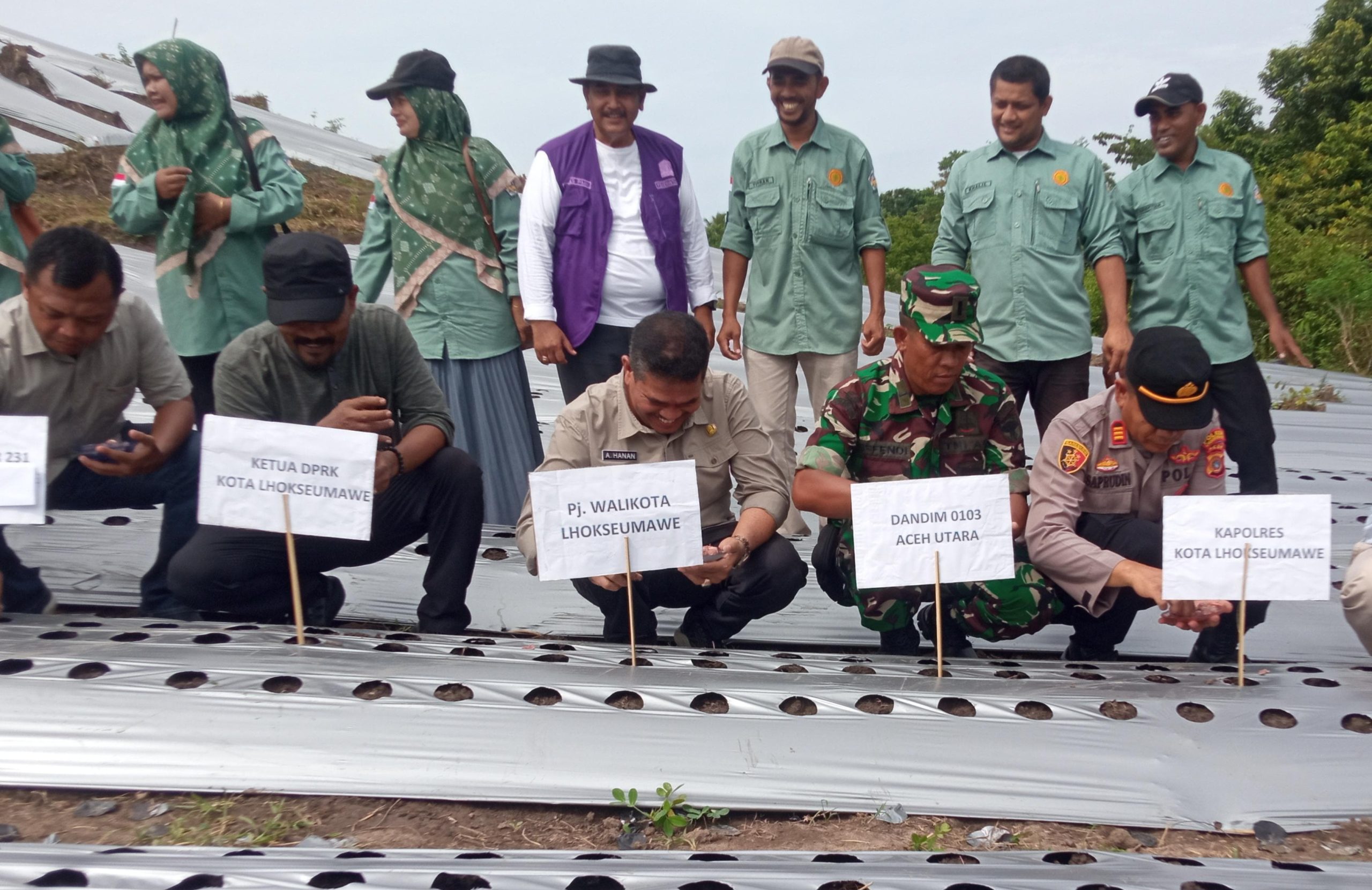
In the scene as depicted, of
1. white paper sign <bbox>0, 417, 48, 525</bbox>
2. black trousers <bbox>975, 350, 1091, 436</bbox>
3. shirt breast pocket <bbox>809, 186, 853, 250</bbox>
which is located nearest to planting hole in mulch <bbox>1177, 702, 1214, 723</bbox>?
black trousers <bbox>975, 350, 1091, 436</bbox>

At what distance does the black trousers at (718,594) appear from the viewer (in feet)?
9.29

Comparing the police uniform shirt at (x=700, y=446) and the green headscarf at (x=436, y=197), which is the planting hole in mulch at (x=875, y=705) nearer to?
the police uniform shirt at (x=700, y=446)

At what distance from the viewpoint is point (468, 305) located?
12.4 feet

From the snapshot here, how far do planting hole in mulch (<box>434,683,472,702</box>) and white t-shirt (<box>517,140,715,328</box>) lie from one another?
61.2 inches

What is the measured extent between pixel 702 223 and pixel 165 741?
2.37m

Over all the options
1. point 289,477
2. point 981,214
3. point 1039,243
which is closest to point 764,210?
point 981,214

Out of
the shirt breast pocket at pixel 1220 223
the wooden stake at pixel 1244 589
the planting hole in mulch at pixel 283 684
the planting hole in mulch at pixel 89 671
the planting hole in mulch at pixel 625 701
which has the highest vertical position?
the shirt breast pocket at pixel 1220 223

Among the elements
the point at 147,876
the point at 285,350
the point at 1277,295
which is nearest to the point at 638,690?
the point at 147,876

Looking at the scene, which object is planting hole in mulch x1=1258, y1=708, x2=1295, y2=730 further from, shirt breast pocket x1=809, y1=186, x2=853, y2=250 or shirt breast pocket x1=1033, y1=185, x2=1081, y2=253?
shirt breast pocket x1=809, y1=186, x2=853, y2=250

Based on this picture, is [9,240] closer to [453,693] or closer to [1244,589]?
[453,693]

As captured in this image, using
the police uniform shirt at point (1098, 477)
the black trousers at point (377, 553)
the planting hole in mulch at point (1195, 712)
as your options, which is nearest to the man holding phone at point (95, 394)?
the black trousers at point (377, 553)

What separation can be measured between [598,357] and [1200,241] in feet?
6.30

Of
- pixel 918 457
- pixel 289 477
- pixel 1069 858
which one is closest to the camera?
pixel 1069 858

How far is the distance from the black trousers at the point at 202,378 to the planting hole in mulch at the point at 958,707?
2424 mm
